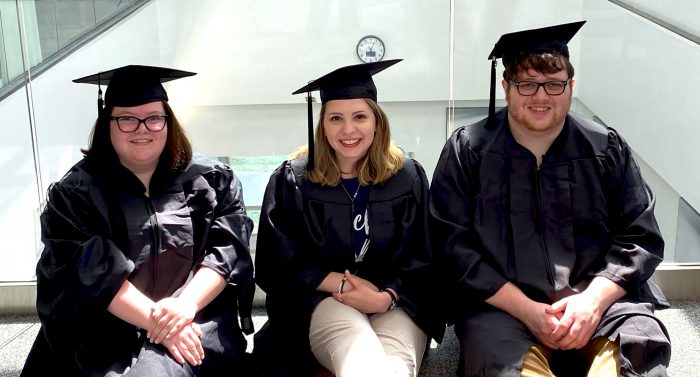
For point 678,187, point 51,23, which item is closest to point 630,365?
point 678,187

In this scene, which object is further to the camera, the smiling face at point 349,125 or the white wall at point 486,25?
the white wall at point 486,25

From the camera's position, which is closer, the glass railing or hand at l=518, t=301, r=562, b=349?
hand at l=518, t=301, r=562, b=349

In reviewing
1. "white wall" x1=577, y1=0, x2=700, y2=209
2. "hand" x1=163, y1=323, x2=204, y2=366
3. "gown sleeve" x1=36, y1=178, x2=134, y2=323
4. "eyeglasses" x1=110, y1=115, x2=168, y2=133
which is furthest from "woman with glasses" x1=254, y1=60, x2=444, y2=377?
"white wall" x1=577, y1=0, x2=700, y2=209

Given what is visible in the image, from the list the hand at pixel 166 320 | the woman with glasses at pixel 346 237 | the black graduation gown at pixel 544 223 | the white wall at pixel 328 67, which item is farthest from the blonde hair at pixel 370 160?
the white wall at pixel 328 67

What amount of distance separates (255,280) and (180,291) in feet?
1.10

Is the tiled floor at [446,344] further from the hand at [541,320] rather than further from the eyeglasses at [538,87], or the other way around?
the eyeglasses at [538,87]

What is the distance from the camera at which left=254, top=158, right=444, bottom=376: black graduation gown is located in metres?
2.47

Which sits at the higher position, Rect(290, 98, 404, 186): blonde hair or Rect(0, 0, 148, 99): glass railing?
Rect(0, 0, 148, 99): glass railing

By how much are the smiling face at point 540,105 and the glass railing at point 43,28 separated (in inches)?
73.5

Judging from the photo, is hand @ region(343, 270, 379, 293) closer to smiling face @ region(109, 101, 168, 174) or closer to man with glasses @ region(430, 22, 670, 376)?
man with glasses @ region(430, 22, 670, 376)

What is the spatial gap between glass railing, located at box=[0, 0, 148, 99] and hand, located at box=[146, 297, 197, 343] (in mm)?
1652

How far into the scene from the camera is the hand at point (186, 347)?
2199mm

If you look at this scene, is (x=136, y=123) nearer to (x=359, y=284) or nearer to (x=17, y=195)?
(x=359, y=284)

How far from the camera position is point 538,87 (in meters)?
2.35
